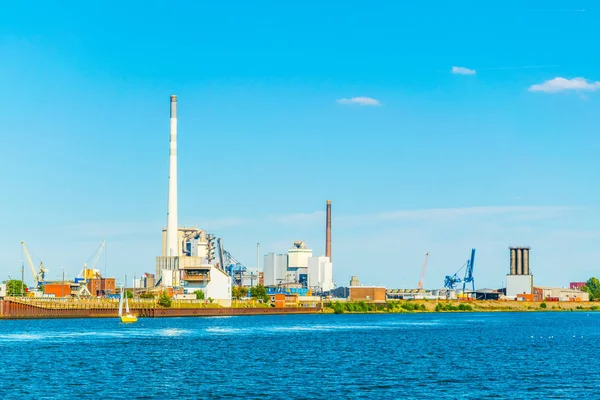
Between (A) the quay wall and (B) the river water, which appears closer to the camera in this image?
(B) the river water

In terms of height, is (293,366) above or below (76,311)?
below

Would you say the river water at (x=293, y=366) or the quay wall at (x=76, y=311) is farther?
the quay wall at (x=76, y=311)

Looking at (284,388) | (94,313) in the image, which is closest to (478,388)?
(284,388)

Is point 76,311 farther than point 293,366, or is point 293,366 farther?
point 76,311

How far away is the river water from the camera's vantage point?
6047cm

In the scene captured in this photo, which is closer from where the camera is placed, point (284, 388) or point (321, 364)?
point (284, 388)

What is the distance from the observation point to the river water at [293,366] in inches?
2381

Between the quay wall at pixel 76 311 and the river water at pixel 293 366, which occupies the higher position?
the quay wall at pixel 76 311

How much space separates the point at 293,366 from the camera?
252 ft

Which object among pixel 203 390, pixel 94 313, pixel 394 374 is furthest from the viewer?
pixel 94 313

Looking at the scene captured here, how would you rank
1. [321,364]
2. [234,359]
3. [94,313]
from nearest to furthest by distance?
[321,364] → [234,359] → [94,313]

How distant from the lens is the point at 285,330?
139 m

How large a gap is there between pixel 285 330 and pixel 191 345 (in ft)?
128

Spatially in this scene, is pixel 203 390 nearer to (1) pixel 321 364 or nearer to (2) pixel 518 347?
(1) pixel 321 364
